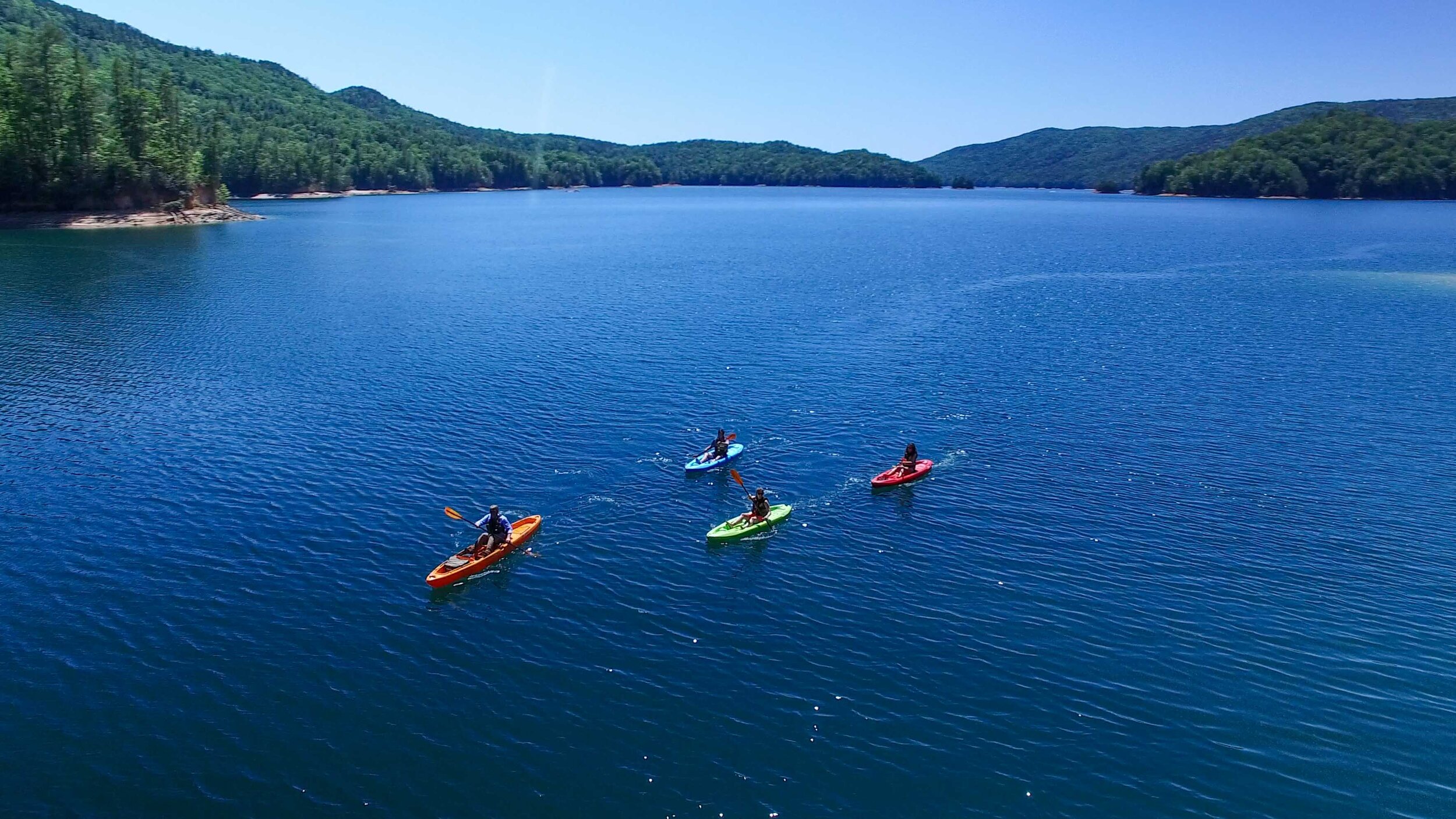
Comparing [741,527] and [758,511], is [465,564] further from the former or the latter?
[758,511]

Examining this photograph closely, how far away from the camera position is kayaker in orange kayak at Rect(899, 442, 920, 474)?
163 ft

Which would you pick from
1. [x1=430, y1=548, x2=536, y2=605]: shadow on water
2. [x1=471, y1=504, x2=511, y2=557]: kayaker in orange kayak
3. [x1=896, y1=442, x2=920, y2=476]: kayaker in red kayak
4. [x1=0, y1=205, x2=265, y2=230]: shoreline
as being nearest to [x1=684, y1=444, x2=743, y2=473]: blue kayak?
[x1=896, y1=442, x2=920, y2=476]: kayaker in red kayak

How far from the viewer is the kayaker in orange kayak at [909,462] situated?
49750 millimetres

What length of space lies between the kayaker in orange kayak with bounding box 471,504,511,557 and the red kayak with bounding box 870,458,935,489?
19960mm

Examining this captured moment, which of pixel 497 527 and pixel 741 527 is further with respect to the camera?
pixel 741 527

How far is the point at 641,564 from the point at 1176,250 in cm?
15696

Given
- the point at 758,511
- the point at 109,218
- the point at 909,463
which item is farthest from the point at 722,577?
the point at 109,218

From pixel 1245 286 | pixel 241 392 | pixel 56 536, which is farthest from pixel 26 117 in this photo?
pixel 1245 286

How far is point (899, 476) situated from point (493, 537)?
22.1 metres

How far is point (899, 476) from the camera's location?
49.2 metres

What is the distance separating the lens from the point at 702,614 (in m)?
35.9

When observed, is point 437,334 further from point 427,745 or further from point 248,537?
point 427,745

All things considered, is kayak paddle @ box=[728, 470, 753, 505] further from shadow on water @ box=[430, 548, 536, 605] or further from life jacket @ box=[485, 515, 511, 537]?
shadow on water @ box=[430, 548, 536, 605]

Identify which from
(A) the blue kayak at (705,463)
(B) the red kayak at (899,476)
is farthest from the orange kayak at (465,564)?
(B) the red kayak at (899,476)
